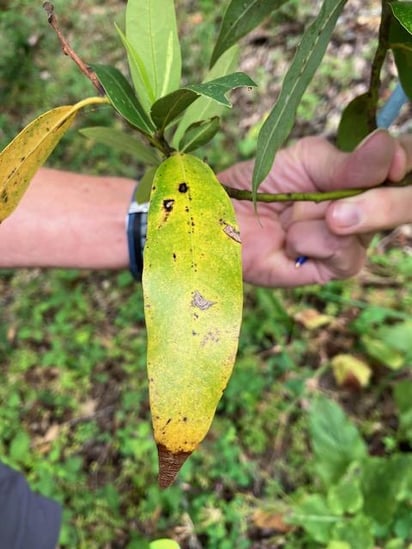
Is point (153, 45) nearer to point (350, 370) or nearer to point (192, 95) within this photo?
point (192, 95)

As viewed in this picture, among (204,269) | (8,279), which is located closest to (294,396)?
(8,279)

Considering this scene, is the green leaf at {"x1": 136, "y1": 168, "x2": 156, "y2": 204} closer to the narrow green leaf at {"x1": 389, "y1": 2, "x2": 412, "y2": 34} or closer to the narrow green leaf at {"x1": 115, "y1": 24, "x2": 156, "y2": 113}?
the narrow green leaf at {"x1": 115, "y1": 24, "x2": 156, "y2": 113}

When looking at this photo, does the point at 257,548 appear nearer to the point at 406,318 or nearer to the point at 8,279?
the point at 406,318

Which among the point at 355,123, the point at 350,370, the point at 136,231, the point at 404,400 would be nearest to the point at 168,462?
the point at 355,123

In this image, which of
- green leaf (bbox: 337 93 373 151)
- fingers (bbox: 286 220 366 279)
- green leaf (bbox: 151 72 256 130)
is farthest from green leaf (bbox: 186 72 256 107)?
fingers (bbox: 286 220 366 279)

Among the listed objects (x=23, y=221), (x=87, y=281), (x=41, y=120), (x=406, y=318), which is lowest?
(x=41, y=120)

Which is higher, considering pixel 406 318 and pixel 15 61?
pixel 15 61

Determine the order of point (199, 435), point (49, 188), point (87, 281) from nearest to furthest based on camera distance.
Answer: point (199, 435) → point (49, 188) → point (87, 281)
